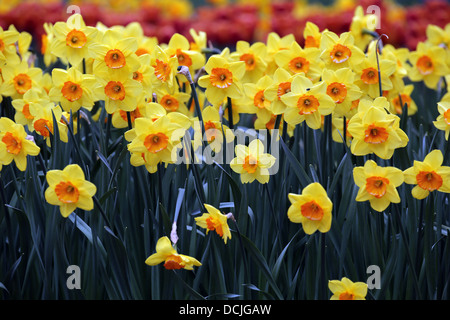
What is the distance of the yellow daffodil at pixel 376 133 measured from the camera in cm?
133

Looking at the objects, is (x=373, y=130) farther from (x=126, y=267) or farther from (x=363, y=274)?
(x=126, y=267)

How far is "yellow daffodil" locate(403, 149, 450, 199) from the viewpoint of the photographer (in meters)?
1.32

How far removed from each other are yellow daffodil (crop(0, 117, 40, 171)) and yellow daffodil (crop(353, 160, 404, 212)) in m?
0.83

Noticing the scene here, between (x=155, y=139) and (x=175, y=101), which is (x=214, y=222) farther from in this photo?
(x=175, y=101)

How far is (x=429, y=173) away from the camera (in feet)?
4.39

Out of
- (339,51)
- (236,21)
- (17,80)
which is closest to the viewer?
(339,51)

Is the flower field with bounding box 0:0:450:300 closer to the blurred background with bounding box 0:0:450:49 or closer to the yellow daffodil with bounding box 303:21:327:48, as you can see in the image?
the yellow daffodil with bounding box 303:21:327:48

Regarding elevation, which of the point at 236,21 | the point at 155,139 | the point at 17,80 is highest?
the point at 236,21

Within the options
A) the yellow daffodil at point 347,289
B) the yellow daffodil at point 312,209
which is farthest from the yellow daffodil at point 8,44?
the yellow daffodil at point 347,289

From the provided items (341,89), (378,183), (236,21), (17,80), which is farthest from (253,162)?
(236,21)

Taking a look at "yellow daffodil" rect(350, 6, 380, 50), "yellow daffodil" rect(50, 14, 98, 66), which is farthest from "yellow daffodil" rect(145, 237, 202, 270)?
"yellow daffodil" rect(350, 6, 380, 50)

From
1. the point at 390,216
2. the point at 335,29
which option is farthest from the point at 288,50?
the point at 335,29

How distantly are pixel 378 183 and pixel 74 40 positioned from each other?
1067 millimetres

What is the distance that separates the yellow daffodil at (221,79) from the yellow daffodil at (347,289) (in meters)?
0.63
